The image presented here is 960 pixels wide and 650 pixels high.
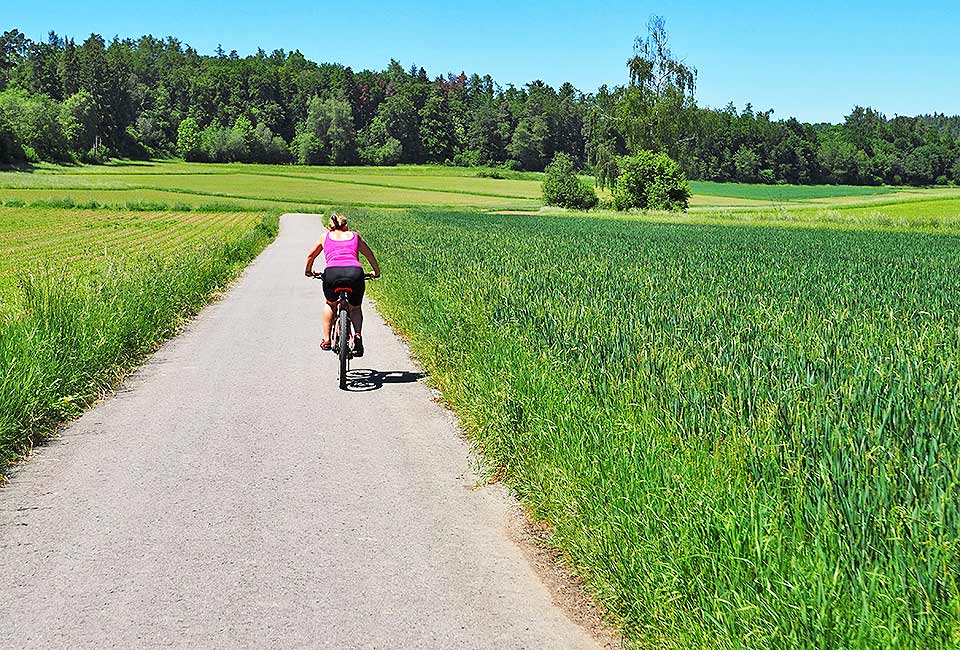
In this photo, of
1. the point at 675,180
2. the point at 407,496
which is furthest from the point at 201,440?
the point at 675,180

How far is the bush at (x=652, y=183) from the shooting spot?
67375mm

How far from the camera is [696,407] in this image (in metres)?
5.36

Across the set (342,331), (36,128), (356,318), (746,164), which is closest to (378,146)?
(36,128)

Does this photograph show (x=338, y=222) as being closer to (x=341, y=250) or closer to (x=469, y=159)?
(x=341, y=250)

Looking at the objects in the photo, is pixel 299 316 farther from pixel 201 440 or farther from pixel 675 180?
pixel 675 180

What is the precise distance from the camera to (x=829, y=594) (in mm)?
3184

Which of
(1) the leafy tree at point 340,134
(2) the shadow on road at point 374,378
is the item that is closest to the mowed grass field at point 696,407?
(2) the shadow on road at point 374,378

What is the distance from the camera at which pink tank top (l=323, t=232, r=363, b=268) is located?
1092 centimetres

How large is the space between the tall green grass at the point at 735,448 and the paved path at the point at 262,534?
0.53 m

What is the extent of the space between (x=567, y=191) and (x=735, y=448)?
73.6 m

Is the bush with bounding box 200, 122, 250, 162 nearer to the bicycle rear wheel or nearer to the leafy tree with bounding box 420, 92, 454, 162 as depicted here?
the leafy tree with bounding box 420, 92, 454, 162

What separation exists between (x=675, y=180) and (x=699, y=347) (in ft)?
207

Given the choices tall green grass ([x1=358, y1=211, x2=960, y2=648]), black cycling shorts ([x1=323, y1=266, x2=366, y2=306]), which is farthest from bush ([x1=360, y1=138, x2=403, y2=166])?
tall green grass ([x1=358, y1=211, x2=960, y2=648])

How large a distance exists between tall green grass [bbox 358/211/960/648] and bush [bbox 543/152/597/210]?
66396mm
